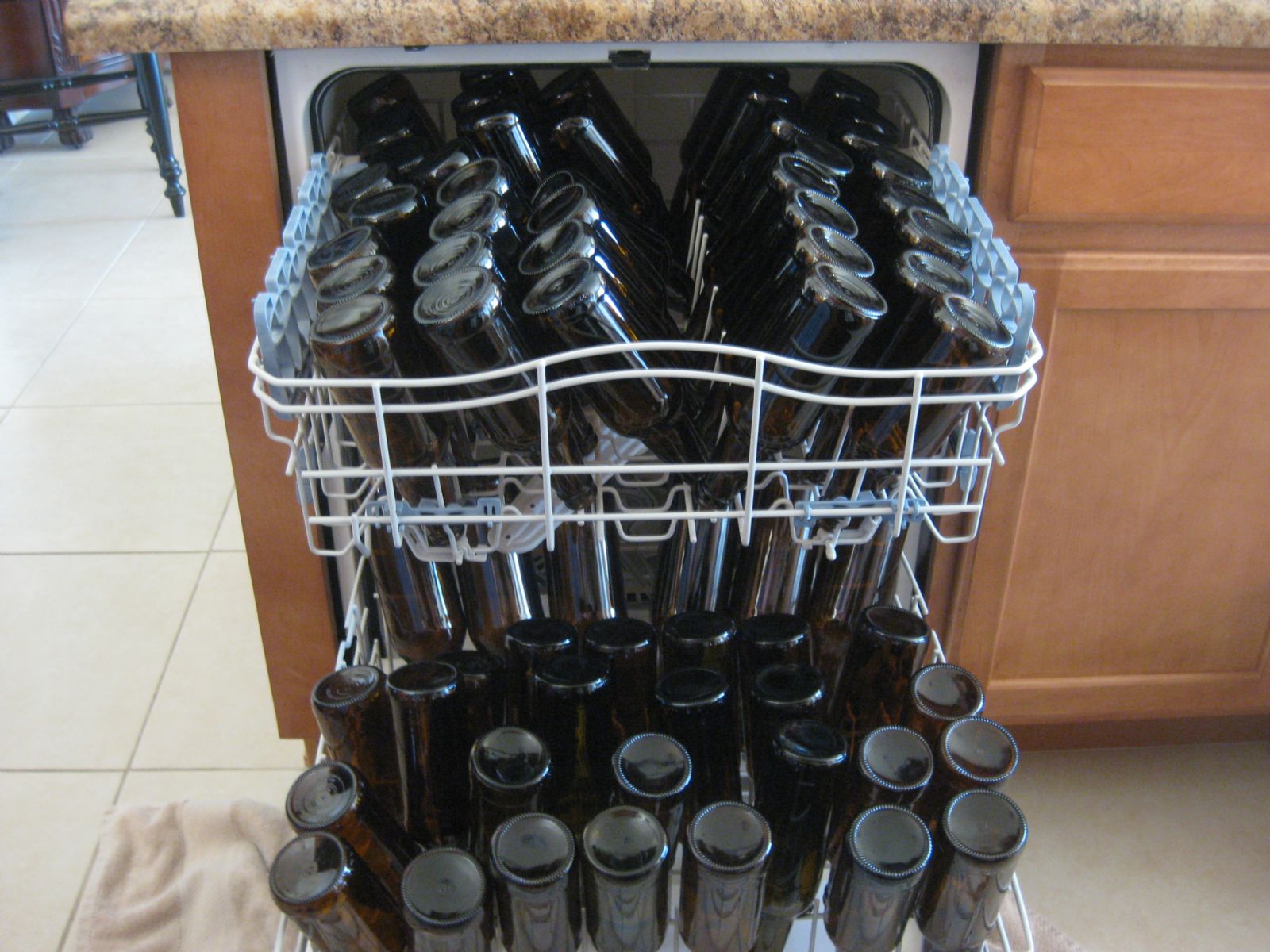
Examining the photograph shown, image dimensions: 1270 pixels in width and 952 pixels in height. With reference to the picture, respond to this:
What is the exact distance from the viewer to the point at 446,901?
675 mm

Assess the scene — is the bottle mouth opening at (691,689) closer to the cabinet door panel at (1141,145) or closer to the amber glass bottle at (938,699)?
the amber glass bottle at (938,699)

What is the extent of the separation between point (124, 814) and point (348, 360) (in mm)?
864

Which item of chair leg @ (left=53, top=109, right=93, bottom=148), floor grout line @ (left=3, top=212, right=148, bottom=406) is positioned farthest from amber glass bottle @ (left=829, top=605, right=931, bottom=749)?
chair leg @ (left=53, top=109, right=93, bottom=148)

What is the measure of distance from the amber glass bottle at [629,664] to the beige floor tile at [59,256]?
204 centimetres

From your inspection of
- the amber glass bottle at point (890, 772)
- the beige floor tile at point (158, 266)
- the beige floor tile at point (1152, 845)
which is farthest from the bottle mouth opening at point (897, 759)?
the beige floor tile at point (158, 266)

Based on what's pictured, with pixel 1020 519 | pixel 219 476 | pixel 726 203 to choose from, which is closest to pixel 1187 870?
pixel 1020 519

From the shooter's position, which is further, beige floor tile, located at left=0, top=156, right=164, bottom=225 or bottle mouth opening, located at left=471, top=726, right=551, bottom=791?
beige floor tile, located at left=0, top=156, right=164, bottom=225

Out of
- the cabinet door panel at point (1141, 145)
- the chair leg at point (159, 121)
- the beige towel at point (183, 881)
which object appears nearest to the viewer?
the cabinet door panel at point (1141, 145)

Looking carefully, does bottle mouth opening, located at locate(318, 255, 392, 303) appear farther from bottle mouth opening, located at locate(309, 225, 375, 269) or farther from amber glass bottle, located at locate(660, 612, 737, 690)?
amber glass bottle, located at locate(660, 612, 737, 690)

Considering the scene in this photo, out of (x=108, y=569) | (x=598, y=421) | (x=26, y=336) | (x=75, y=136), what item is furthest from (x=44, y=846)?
(x=75, y=136)

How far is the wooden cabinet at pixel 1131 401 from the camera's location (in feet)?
2.93

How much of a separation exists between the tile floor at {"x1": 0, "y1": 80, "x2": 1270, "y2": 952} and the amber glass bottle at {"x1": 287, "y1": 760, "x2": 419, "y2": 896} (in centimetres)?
61

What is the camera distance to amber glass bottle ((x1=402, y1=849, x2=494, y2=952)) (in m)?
0.66

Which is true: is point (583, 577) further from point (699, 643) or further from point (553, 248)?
point (553, 248)
